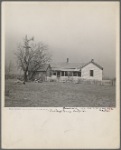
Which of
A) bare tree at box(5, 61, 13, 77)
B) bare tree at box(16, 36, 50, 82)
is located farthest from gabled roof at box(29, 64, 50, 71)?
bare tree at box(5, 61, 13, 77)

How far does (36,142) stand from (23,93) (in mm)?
303

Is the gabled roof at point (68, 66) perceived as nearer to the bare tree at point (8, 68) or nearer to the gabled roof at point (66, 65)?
the gabled roof at point (66, 65)

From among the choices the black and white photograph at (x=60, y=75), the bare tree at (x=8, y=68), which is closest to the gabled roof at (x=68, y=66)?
the black and white photograph at (x=60, y=75)

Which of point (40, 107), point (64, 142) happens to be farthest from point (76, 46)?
point (64, 142)

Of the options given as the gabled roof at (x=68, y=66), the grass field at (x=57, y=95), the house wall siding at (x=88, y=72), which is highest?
the gabled roof at (x=68, y=66)

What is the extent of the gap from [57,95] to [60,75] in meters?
0.12

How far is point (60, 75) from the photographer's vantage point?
241cm

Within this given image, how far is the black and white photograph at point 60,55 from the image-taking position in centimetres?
236

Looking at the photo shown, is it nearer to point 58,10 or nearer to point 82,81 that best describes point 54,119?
point 82,81

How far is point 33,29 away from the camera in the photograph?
7.75 feet

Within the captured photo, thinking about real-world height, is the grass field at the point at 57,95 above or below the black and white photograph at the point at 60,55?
below

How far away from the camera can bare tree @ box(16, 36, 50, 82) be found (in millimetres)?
2371

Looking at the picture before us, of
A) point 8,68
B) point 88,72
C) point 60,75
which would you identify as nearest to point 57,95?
point 60,75

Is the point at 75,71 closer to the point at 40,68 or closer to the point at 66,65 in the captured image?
the point at 66,65
